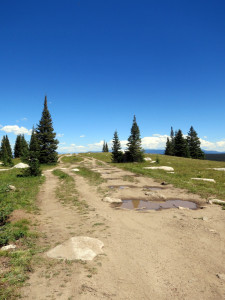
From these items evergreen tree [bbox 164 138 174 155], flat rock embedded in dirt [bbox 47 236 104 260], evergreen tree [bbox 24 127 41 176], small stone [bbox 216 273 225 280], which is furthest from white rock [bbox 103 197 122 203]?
evergreen tree [bbox 164 138 174 155]

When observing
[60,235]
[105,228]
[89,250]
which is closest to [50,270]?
[89,250]

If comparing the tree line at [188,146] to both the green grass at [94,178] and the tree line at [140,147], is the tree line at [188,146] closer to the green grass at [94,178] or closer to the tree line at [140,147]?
the tree line at [140,147]

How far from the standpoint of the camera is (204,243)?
22.6ft

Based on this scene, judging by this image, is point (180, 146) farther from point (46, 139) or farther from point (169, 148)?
point (46, 139)

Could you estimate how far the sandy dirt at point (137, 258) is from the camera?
442 centimetres

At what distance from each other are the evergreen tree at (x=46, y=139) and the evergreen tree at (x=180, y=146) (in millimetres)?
58201

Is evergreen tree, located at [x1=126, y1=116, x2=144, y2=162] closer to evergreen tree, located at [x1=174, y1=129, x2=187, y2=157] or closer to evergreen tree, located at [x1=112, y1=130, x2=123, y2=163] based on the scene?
evergreen tree, located at [x1=112, y1=130, x2=123, y2=163]

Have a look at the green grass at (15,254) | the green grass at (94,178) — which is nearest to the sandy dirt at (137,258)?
the green grass at (15,254)

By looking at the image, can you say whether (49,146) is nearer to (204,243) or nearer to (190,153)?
(204,243)

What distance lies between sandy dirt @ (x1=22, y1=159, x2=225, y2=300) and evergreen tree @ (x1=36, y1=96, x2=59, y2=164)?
36.1 m

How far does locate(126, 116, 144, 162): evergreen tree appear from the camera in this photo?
50.8 meters

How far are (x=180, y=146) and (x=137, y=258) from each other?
80358mm

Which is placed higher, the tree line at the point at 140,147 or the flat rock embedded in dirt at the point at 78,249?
the tree line at the point at 140,147

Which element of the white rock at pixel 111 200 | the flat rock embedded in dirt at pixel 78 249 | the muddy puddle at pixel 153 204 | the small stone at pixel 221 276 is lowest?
the muddy puddle at pixel 153 204
